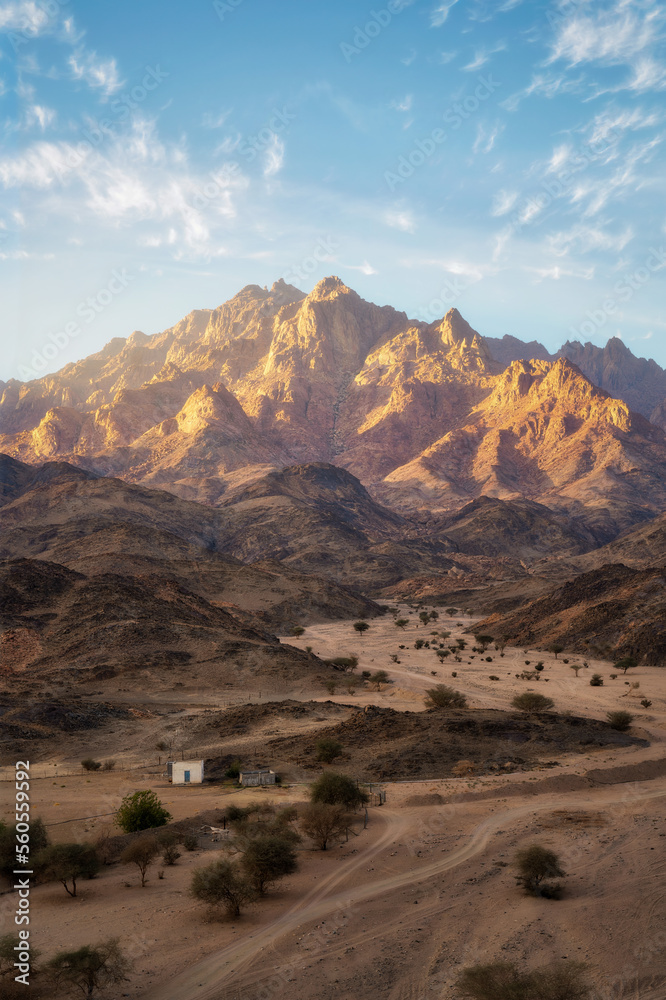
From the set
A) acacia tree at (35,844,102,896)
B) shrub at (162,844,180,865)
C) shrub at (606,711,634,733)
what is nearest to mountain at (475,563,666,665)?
shrub at (606,711,634,733)

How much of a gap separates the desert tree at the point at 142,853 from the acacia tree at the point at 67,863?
1.10 metres

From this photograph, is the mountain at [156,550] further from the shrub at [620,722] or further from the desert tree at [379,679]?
the shrub at [620,722]

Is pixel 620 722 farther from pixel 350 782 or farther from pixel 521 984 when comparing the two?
pixel 521 984

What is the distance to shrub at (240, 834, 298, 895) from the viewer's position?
67.7 ft

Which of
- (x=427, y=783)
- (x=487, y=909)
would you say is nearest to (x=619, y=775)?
(x=427, y=783)

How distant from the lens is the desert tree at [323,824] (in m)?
24.7

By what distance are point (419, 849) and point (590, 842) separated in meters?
5.94

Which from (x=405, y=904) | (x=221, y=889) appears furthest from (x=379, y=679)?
(x=221, y=889)

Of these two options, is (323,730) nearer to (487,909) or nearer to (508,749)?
(508,749)

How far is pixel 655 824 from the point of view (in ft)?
84.2

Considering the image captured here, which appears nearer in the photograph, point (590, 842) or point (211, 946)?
point (211, 946)

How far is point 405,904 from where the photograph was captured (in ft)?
64.7

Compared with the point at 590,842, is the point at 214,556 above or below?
above

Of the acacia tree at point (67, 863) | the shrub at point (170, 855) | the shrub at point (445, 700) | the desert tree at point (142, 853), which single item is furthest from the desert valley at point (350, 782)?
the desert tree at point (142, 853)
